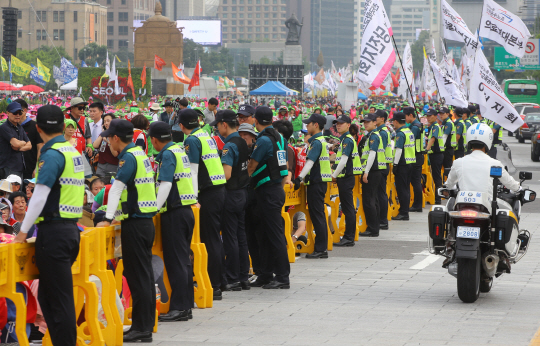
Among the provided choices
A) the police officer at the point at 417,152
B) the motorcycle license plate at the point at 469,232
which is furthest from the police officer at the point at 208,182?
the police officer at the point at 417,152

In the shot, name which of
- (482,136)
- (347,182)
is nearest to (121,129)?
(482,136)

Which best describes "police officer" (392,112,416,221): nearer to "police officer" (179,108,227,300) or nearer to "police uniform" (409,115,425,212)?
"police uniform" (409,115,425,212)

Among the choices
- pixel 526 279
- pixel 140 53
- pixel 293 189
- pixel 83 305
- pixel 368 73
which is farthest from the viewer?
pixel 140 53

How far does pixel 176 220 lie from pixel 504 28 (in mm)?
9766

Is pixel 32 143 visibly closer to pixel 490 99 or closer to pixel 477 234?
pixel 477 234

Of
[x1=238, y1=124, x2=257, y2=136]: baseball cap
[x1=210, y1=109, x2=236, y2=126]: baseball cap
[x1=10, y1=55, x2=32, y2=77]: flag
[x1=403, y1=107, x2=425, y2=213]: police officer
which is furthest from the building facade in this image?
[x1=210, y1=109, x2=236, y2=126]: baseball cap

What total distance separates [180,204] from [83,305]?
1242 mm

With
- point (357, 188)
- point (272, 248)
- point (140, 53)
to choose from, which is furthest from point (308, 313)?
point (140, 53)

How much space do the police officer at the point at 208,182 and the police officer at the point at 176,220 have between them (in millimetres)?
578

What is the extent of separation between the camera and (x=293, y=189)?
37.7ft

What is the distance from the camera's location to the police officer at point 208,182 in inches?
325

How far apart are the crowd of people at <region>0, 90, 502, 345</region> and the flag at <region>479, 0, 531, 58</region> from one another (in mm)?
2260

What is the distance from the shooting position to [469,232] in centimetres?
809

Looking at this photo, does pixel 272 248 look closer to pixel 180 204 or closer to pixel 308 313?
pixel 308 313
